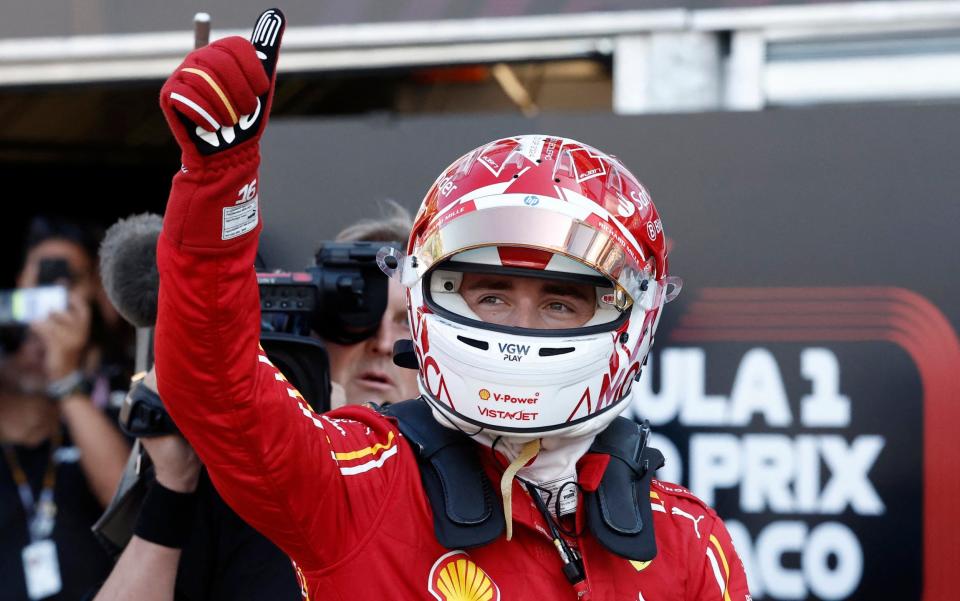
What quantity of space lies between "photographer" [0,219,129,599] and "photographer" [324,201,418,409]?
1.27 meters

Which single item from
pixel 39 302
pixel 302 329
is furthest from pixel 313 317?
pixel 39 302

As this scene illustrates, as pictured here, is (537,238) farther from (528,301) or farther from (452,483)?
(452,483)

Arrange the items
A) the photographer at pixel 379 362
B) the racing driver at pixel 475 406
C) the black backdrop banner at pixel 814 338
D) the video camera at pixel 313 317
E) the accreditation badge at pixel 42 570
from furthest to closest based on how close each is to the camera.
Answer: the accreditation badge at pixel 42 570 < the black backdrop banner at pixel 814 338 < the photographer at pixel 379 362 < the video camera at pixel 313 317 < the racing driver at pixel 475 406

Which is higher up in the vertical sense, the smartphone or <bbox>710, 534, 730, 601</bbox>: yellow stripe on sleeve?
the smartphone

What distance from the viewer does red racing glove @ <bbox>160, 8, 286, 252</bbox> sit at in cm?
118

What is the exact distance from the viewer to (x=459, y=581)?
5.07ft

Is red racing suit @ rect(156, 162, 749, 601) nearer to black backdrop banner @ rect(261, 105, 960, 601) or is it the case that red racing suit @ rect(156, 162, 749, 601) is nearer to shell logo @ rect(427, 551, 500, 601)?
shell logo @ rect(427, 551, 500, 601)

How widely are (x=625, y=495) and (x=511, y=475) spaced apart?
0.56 feet

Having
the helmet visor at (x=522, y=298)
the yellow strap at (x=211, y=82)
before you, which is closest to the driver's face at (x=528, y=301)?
the helmet visor at (x=522, y=298)

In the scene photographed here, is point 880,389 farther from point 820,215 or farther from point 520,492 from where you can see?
point 520,492

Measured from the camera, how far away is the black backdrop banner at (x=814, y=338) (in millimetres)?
2785

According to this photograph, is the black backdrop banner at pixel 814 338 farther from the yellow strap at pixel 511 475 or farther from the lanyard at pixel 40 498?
the lanyard at pixel 40 498

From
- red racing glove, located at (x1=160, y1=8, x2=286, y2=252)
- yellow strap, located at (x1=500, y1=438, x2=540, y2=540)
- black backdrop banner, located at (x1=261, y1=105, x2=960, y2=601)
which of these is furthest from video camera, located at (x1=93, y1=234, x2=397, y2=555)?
black backdrop banner, located at (x1=261, y1=105, x2=960, y2=601)

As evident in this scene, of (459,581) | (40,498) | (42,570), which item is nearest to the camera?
(459,581)
